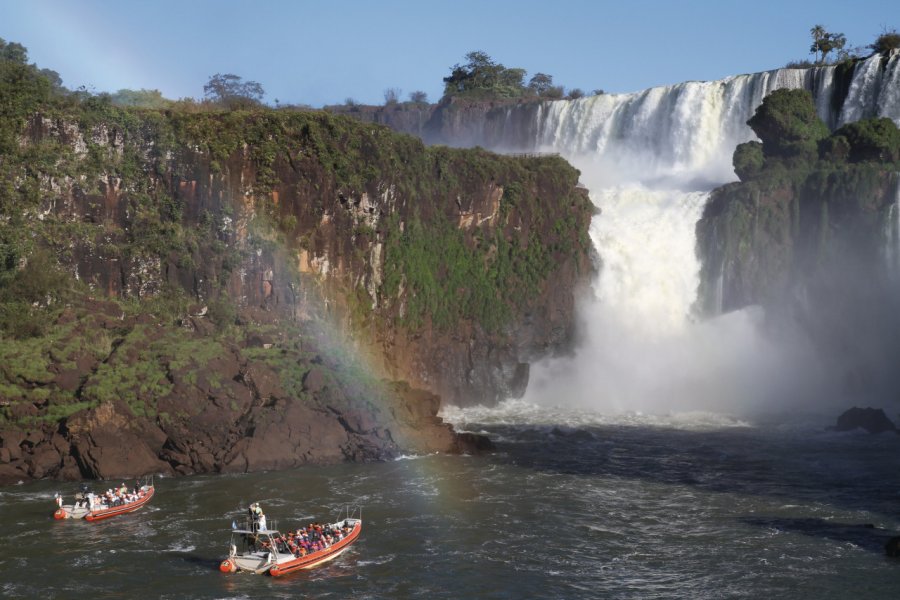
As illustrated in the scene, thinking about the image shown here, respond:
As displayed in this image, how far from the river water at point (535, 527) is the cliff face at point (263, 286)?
2.42m

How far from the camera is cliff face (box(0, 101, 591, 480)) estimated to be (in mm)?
38438

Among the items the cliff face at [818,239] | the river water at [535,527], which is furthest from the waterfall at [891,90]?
the river water at [535,527]

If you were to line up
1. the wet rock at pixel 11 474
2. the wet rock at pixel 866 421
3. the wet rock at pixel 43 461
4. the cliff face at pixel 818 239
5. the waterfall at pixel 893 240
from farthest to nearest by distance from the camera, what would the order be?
the cliff face at pixel 818 239 → the waterfall at pixel 893 240 → the wet rock at pixel 866 421 → the wet rock at pixel 43 461 → the wet rock at pixel 11 474

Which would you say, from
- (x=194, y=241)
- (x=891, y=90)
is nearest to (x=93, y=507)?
(x=194, y=241)

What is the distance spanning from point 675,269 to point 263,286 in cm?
2513

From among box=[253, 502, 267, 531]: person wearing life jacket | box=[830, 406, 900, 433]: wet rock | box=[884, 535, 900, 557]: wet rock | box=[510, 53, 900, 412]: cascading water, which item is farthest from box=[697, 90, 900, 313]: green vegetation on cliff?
box=[253, 502, 267, 531]: person wearing life jacket

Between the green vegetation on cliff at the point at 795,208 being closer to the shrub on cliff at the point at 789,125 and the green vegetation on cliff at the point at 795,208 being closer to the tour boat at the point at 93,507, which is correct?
the shrub on cliff at the point at 789,125

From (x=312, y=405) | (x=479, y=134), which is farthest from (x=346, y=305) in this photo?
(x=479, y=134)

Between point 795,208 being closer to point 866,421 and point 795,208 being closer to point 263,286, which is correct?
point 866,421

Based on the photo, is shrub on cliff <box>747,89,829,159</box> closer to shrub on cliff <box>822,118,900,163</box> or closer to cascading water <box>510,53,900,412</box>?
shrub on cliff <box>822,118,900,163</box>

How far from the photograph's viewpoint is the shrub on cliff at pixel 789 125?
61188 mm

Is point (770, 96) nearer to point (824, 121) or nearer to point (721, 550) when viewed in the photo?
point (824, 121)

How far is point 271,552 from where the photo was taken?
1083 inches

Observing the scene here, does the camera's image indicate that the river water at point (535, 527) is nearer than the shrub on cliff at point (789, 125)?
A: Yes
